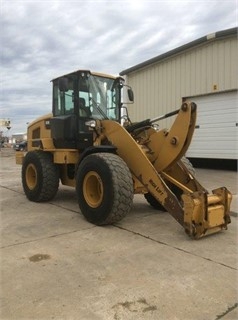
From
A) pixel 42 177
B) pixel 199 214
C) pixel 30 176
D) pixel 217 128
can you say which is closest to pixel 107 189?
pixel 199 214

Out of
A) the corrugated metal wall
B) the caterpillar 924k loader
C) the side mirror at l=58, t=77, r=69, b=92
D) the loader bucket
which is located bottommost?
the loader bucket

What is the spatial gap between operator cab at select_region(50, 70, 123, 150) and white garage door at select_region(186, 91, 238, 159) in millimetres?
6334

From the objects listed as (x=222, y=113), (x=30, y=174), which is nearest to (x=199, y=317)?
(x=30, y=174)

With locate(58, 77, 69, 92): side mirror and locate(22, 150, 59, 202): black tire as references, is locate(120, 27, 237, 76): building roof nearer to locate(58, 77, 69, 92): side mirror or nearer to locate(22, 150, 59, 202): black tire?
locate(58, 77, 69, 92): side mirror

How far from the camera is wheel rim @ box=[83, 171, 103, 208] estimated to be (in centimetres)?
602

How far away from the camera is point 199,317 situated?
9.81ft

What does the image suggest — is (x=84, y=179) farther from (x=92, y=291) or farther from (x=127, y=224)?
(x=92, y=291)

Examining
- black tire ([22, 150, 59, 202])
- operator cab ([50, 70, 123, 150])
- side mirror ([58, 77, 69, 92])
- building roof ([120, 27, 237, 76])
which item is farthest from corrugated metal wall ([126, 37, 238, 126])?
black tire ([22, 150, 59, 202])

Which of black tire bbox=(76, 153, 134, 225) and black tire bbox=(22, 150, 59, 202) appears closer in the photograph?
black tire bbox=(76, 153, 134, 225)

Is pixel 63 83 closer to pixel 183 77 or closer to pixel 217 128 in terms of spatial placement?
pixel 217 128

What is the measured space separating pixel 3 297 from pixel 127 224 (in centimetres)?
276

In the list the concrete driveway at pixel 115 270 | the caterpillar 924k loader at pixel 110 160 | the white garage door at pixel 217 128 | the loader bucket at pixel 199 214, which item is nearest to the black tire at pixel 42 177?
the caterpillar 924k loader at pixel 110 160

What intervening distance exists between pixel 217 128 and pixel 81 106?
7345 millimetres

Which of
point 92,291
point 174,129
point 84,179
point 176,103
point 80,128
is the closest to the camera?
point 92,291
